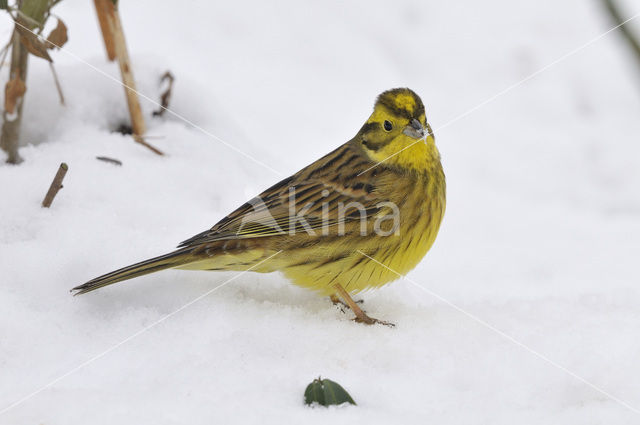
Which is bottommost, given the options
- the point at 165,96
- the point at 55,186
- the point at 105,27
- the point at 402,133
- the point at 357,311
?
the point at 55,186

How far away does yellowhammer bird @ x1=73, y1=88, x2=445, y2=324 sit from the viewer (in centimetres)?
327

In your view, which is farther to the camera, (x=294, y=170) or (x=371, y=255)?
(x=294, y=170)

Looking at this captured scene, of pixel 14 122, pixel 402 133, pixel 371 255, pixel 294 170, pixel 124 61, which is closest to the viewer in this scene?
pixel 371 255

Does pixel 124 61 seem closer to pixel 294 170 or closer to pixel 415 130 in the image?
pixel 294 170

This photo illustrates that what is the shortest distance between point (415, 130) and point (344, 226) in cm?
61

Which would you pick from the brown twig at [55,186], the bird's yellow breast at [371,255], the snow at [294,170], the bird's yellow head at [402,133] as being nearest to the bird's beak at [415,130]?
the bird's yellow head at [402,133]

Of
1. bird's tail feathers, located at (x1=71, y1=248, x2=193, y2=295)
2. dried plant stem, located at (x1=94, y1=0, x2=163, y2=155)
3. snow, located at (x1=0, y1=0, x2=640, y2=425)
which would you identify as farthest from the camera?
dried plant stem, located at (x1=94, y1=0, x2=163, y2=155)

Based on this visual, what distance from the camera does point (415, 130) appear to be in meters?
3.50

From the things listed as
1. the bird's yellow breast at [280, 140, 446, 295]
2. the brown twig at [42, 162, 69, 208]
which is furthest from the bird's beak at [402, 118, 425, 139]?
the brown twig at [42, 162, 69, 208]

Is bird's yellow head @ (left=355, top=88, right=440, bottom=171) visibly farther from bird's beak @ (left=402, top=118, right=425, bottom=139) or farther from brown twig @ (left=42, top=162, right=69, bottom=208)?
brown twig @ (left=42, top=162, right=69, bottom=208)

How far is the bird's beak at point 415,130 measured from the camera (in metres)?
3.50

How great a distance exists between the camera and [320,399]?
94.1 inches

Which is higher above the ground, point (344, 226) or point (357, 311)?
point (344, 226)

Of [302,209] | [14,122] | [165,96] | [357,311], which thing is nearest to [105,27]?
[165,96]
